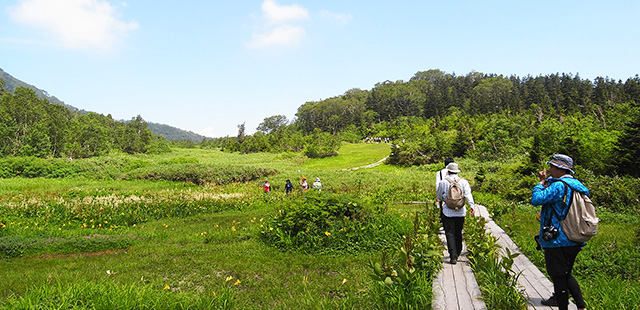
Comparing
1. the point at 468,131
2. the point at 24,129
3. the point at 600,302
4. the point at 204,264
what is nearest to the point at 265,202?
the point at 204,264

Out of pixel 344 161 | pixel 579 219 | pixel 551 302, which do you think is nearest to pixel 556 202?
pixel 579 219

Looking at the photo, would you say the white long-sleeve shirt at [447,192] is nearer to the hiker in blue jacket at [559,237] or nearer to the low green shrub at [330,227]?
the hiker in blue jacket at [559,237]

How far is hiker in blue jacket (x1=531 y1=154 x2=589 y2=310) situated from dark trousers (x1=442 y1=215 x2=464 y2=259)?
174 centimetres

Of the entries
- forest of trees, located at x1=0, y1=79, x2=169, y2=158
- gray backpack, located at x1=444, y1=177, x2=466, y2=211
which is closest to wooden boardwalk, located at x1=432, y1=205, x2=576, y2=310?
gray backpack, located at x1=444, y1=177, x2=466, y2=211

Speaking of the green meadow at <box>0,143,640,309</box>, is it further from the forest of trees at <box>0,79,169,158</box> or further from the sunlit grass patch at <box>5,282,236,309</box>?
the forest of trees at <box>0,79,169,158</box>

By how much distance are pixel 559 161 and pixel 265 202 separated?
1373 cm

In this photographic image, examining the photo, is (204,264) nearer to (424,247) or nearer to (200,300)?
(200,300)

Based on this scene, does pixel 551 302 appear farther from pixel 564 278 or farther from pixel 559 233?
pixel 559 233

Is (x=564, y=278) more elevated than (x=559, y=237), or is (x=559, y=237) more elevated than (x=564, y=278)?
(x=559, y=237)

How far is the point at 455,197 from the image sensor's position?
17.6 feet

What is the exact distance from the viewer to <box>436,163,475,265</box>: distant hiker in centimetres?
543

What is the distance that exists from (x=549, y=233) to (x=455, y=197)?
182cm

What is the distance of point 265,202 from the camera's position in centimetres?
1625

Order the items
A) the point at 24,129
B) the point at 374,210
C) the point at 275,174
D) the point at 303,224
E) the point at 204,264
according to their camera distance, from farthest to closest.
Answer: the point at 24,129 → the point at 275,174 → the point at 374,210 → the point at 303,224 → the point at 204,264
